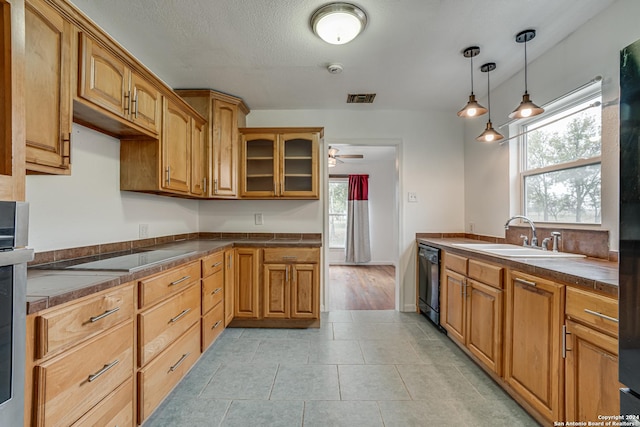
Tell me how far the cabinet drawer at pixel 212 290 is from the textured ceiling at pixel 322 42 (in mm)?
1791

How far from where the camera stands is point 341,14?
1730mm

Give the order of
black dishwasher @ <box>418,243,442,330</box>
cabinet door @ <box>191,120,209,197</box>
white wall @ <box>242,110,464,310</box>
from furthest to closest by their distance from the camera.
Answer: white wall @ <box>242,110,464,310</box> → black dishwasher @ <box>418,243,442,330</box> → cabinet door @ <box>191,120,209,197</box>

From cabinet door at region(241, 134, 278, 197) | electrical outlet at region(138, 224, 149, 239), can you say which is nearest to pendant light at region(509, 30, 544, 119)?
cabinet door at region(241, 134, 278, 197)

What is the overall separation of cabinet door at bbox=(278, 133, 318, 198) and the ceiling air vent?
0.55 meters

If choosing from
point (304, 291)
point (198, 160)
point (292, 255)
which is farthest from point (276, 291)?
point (198, 160)

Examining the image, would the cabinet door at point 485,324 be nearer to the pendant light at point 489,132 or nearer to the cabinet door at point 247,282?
the pendant light at point 489,132

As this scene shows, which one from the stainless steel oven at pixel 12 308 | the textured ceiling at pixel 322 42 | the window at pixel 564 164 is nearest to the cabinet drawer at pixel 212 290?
the stainless steel oven at pixel 12 308

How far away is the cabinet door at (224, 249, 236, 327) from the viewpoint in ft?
8.91

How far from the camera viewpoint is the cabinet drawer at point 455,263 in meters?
2.38

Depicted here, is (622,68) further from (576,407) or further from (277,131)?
(277,131)

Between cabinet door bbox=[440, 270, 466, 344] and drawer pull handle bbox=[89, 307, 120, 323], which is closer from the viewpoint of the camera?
drawer pull handle bbox=[89, 307, 120, 323]

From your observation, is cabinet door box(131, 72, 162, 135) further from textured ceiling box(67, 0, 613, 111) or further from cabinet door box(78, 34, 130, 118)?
textured ceiling box(67, 0, 613, 111)

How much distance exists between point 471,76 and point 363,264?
464 cm

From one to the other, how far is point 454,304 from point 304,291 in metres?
1.40
